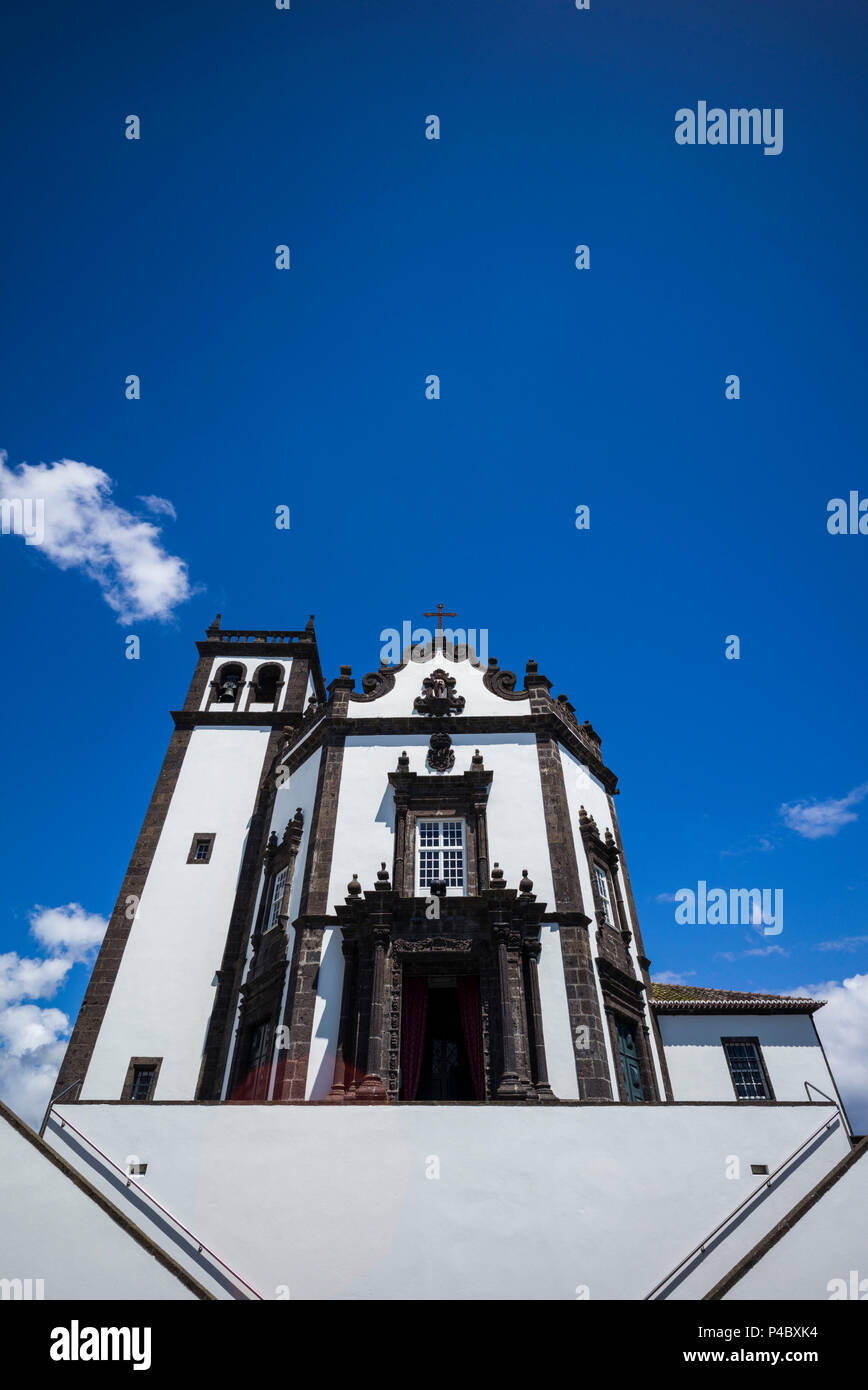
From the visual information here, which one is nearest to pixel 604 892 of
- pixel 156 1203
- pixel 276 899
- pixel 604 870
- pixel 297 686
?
pixel 604 870

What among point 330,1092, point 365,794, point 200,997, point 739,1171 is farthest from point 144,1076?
point 739,1171

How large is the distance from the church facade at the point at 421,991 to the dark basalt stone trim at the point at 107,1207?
1169 mm

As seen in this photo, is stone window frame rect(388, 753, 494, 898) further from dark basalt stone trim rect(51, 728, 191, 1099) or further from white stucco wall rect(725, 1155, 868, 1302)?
white stucco wall rect(725, 1155, 868, 1302)

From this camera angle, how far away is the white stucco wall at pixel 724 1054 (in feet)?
68.7

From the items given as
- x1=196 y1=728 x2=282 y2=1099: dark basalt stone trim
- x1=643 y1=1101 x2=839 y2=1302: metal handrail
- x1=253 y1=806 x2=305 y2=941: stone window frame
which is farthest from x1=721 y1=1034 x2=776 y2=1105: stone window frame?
x1=196 y1=728 x2=282 y2=1099: dark basalt stone trim

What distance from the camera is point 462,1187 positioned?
11086mm

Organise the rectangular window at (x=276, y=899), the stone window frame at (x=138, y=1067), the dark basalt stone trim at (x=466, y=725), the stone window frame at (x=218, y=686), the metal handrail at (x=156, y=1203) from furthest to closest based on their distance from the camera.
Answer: the stone window frame at (x=218, y=686) < the dark basalt stone trim at (x=466, y=725) < the rectangular window at (x=276, y=899) < the stone window frame at (x=138, y=1067) < the metal handrail at (x=156, y=1203)

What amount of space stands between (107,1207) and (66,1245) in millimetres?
646

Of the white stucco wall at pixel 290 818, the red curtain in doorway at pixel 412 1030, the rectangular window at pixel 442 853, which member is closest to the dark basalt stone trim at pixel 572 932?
the rectangular window at pixel 442 853

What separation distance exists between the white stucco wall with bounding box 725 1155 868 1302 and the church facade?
4.31 ft

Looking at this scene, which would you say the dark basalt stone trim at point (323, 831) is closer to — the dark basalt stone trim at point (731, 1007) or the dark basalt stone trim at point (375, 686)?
the dark basalt stone trim at point (375, 686)

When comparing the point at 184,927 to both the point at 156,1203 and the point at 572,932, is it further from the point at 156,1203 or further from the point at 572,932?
the point at 156,1203

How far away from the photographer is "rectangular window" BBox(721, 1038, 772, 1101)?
824 inches
